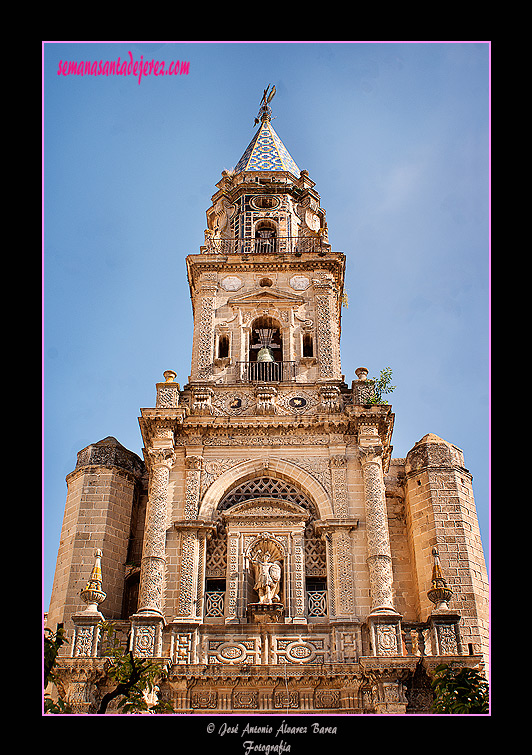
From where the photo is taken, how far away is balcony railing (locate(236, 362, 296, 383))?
83.1 ft

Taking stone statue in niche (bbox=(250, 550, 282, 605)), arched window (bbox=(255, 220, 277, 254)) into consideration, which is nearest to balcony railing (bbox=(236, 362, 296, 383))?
arched window (bbox=(255, 220, 277, 254))

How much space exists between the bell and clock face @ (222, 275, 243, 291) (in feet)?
9.06

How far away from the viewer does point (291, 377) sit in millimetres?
25250

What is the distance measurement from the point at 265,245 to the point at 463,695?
62.1ft

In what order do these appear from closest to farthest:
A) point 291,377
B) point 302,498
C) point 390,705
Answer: point 390,705
point 302,498
point 291,377

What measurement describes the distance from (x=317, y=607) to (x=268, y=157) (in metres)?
20.3

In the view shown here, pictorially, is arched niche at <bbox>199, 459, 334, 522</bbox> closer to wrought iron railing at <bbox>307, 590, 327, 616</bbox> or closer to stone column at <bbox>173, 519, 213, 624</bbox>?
stone column at <bbox>173, 519, 213, 624</bbox>

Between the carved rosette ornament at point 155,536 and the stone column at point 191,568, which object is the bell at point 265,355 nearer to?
the carved rosette ornament at point 155,536

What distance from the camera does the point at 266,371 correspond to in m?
25.6

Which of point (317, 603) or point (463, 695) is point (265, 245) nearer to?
point (317, 603)

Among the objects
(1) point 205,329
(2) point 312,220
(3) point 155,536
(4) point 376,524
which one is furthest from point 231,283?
(4) point 376,524

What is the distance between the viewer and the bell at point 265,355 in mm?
25688
